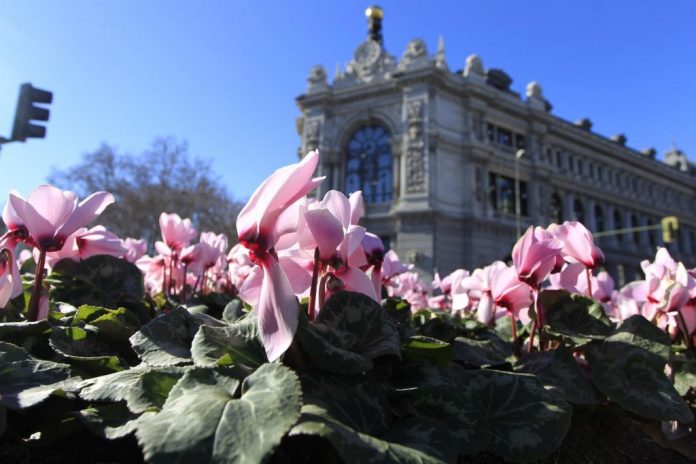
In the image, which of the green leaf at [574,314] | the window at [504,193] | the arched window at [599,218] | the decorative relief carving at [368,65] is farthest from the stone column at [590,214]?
the green leaf at [574,314]

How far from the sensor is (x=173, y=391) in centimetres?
92

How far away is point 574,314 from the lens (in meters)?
1.96

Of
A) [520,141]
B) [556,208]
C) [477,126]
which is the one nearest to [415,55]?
Result: [477,126]

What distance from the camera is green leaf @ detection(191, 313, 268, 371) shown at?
1.07 m

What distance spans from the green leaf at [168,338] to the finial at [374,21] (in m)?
39.8

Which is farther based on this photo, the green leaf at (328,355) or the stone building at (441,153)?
the stone building at (441,153)

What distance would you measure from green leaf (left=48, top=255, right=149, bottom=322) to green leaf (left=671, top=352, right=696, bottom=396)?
2.30 m

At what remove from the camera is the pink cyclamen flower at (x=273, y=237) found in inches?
39.1

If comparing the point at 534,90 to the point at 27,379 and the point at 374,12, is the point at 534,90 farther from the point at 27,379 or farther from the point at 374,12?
the point at 27,379

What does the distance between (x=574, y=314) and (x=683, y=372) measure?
65cm

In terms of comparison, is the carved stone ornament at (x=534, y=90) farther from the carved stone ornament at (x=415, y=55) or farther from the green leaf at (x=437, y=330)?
the green leaf at (x=437, y=330)

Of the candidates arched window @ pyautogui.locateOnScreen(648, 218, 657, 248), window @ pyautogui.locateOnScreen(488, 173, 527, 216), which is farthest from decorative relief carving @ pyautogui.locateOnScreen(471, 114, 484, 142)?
arched window @ pyautogui.locateOnScreen(648, 218, 657, 248)

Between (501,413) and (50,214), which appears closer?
(501,413)

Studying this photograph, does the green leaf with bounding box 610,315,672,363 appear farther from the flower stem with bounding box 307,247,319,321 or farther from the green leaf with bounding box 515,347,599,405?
the flower stem with bounding box 307,247,319,321
